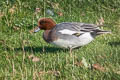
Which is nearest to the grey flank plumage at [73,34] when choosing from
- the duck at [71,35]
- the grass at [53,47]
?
the duck at [71,35]

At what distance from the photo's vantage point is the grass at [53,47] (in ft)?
14.2

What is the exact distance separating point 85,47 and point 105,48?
386 millimetres

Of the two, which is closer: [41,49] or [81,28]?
[81,28]

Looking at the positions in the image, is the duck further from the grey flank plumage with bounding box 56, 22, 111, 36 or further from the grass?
the grass

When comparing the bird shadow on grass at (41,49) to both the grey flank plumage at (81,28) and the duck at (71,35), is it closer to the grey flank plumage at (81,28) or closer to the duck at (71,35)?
the duck at (71,35)

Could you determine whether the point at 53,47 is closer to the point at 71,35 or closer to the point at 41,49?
the point at 41,49

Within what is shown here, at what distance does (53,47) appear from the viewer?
5984 mm

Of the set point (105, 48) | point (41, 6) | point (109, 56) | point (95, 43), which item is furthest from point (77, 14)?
point (109, 56)

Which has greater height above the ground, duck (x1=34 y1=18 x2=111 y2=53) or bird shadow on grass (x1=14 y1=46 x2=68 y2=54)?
duck (x1=34 y1=18 x2=111 y2=53)

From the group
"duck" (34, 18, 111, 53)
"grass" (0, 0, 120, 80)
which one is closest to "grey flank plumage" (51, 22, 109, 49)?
"duck" (34, 18, 111, 53)

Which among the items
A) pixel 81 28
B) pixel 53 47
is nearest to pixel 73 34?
pixel 81 28

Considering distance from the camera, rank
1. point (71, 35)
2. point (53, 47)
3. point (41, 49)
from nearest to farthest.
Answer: point (71, 35), point (41, 49), point (53, 47)

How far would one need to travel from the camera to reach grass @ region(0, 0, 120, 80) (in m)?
4.32

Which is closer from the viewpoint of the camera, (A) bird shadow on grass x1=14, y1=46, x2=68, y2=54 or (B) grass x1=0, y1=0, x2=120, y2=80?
(B) grass x1=0, y1=0, x2=120, y2=80
